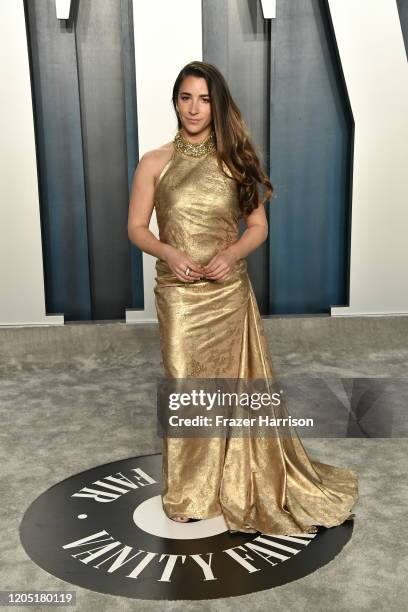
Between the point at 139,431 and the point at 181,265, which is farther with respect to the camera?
the point at 139,431

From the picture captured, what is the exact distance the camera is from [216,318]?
266 centimetres

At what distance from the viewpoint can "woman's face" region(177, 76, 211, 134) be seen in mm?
2502

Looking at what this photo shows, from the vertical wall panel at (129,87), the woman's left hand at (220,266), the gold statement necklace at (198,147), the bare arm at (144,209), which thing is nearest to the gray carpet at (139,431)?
the vertical wall panel at (129,87)

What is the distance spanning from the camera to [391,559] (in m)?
2.44

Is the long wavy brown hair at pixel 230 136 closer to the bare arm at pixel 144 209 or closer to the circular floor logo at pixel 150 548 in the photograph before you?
the bare arm at pixel 144 209

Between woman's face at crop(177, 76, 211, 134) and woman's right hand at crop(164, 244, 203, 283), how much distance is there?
0.46 metres

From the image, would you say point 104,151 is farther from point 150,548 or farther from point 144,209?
point 150,548

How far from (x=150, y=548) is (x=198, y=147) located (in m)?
1.51

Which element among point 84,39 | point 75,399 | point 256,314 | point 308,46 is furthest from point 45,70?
point 256,314

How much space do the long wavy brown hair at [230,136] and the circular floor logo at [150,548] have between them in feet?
4.24

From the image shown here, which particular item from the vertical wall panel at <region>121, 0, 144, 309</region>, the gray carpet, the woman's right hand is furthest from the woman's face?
the vertical wall panel at <region>121, 0, 144, 309</region>

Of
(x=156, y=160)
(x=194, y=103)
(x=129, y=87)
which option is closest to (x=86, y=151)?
(x=129, y=87)

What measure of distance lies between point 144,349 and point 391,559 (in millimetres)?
2868

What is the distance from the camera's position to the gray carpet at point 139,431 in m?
2.28
